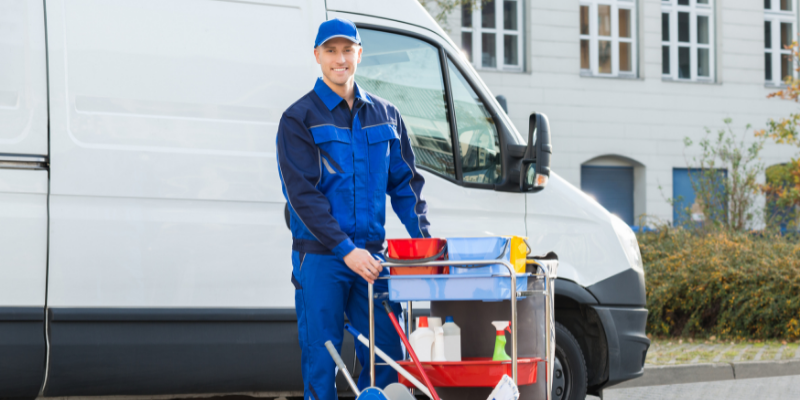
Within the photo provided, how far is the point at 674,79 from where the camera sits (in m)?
18.1

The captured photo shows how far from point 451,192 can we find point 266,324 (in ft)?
3.89

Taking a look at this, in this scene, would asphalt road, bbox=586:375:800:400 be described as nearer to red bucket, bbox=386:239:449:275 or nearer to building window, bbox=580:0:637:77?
red bucket, bbox=386:239:449:275

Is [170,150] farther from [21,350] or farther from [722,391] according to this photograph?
[722,391]

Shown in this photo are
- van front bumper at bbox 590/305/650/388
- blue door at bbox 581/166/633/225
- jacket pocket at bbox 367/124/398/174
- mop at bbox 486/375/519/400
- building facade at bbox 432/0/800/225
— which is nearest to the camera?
mop at bbox 486/375/519/400

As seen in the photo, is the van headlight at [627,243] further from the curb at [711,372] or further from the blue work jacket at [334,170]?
the curb at [711,372]

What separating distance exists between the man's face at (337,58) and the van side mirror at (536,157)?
1096mm

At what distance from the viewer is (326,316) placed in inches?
130

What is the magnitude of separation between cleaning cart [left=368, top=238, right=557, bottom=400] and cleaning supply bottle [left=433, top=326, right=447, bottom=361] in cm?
5

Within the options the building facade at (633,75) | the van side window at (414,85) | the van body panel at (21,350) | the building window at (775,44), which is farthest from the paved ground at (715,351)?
the building window at (775,44)

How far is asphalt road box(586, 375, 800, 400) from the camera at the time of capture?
6.06 metres

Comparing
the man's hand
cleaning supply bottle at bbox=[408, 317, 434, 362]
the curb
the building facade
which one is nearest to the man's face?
the man's hand

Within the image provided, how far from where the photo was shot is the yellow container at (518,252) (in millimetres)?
3061

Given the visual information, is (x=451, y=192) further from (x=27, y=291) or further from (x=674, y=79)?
(x=674, y=79)

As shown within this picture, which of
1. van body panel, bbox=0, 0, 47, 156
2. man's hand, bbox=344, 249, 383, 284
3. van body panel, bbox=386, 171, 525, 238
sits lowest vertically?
man's hand, bbox=344, 249, 383, 284
